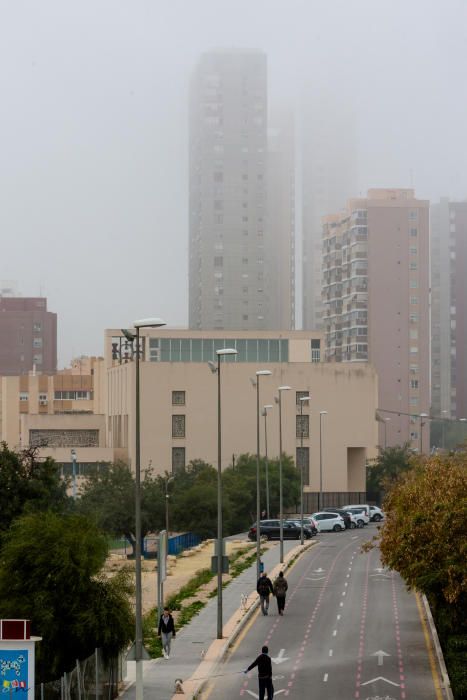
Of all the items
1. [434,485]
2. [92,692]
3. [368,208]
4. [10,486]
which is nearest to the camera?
[92,692]

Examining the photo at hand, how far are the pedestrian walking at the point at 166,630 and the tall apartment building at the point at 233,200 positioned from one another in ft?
462

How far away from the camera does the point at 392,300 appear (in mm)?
171250

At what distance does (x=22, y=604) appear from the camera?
97.3 feet

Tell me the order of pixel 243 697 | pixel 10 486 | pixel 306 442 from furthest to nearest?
pixel 306 442, pixel 10 486, pixel 243 697

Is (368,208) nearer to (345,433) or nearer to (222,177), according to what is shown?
(222,177)

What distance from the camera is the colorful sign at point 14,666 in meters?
23.4

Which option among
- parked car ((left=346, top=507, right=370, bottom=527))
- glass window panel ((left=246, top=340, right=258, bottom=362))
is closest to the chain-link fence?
parked car ((left=346, top=507, right=370, bottom=527))

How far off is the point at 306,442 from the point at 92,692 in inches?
3595

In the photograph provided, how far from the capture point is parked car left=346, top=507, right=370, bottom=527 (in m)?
92.7

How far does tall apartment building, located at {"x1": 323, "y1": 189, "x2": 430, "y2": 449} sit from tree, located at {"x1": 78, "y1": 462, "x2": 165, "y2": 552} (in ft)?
231

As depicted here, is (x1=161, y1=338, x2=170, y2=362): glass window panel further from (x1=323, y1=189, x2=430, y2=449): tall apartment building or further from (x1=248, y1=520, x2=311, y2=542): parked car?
(x1=248, y1=520, x2=311, y2=542): parked car

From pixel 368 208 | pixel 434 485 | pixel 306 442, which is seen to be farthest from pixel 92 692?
pixel 368 208

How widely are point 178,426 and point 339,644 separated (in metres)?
83.3

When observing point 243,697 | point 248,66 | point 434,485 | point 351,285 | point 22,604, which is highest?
point 248,66
